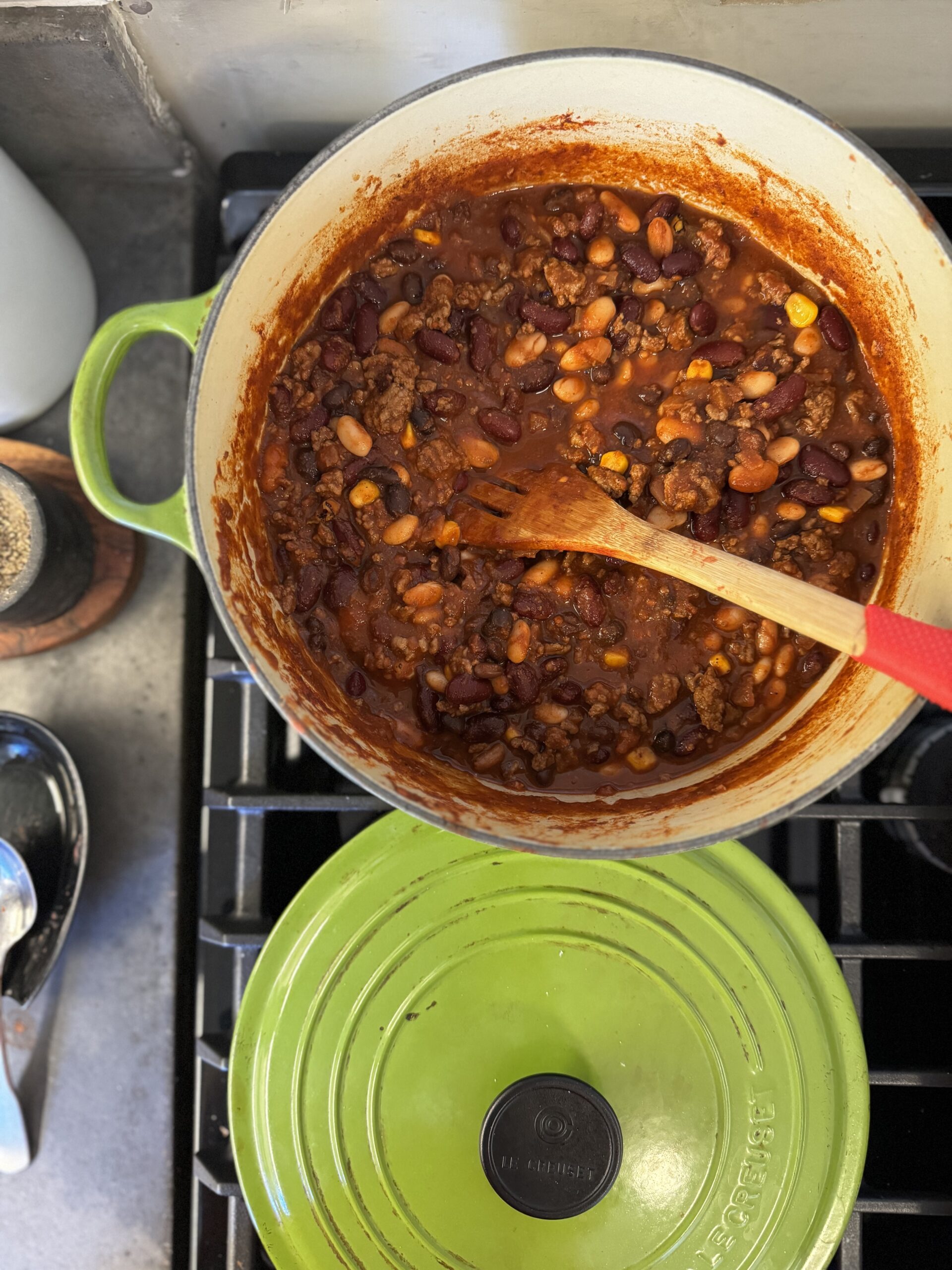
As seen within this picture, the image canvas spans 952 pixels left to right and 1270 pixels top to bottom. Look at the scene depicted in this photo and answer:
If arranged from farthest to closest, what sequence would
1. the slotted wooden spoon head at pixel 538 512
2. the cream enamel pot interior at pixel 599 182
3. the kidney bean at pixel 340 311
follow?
the kidney bean at pixel 340 311 → the slotted wooden spoon head at pixel 538 512 → the cream enamel pot interior at pixel 599 182

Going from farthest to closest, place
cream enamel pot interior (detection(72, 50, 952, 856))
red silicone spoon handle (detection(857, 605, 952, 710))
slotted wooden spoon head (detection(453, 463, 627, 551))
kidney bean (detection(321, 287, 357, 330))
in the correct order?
kidney bean (detection(321, 287, 357, 330)) → slotted wooden spoon head (detection(453, 463, 627, 551)) → cream enamel pot interior (detection(72, 50, 952, 856)) → red silicone spoon handle (detection(857, 605, 952, 710))

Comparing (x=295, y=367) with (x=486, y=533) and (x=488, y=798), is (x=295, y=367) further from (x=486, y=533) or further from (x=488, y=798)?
(x=488, y=798)

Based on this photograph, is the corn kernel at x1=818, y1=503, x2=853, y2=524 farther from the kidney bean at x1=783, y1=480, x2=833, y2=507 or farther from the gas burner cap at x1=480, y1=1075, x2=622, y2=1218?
the gas burner cap at x1=480, y1=1075, x2=622, y2=1218

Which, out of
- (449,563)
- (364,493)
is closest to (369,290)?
(364,493)

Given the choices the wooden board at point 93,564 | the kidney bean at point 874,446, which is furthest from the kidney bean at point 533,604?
the wooden board at point 93,564

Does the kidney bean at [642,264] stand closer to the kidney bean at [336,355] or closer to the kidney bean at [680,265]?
the kidney bean at [680,265]

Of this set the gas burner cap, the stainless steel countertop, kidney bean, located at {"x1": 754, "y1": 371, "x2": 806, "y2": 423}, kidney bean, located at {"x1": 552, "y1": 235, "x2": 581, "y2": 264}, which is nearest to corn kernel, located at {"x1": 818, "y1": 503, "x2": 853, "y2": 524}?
kidney bean, located at {"x1": 754, "y1": 371, "x2": 806, "y2": 423}
